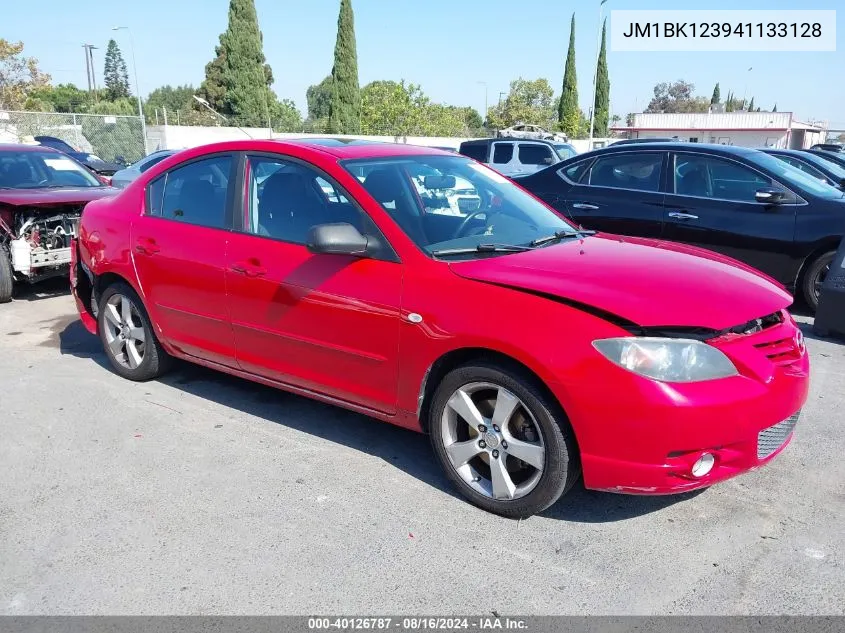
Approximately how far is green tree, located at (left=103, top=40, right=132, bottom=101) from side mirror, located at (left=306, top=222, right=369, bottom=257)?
110 metres

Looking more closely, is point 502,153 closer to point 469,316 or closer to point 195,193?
point 195,193

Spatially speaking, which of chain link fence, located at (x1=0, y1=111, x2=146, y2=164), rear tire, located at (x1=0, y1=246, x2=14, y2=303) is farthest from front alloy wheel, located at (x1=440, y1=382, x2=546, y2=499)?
chain link fence, located at (x1=0, y1=111, x2=146, y2=164)

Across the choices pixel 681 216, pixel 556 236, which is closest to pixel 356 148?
pixel 556 236

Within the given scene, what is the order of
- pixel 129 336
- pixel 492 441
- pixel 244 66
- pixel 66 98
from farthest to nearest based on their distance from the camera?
pixel 66 98
pixel 244 66
pixel 129 336
pixel 492 441

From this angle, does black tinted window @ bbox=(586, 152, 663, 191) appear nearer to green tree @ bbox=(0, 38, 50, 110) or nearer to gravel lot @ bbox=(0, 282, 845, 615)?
gravel lot @ bbox=(0, 282, 845, 615)

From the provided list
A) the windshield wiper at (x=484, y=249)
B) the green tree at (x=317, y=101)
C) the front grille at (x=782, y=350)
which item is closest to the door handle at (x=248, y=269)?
→ the windshield wiper at (x=484, y=249)

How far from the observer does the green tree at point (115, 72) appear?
3999 inches

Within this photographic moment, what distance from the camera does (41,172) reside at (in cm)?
848

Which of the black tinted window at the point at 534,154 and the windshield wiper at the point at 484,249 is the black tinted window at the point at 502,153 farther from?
the windshield wiper at the point at 484,249

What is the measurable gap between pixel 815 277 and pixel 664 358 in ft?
15.4

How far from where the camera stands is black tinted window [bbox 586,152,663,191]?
741 centimetres

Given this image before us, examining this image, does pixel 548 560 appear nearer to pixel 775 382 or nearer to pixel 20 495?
pixel 775 382

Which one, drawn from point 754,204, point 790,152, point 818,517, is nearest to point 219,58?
point 790,152

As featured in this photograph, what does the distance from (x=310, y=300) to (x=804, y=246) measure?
16.6 ft
